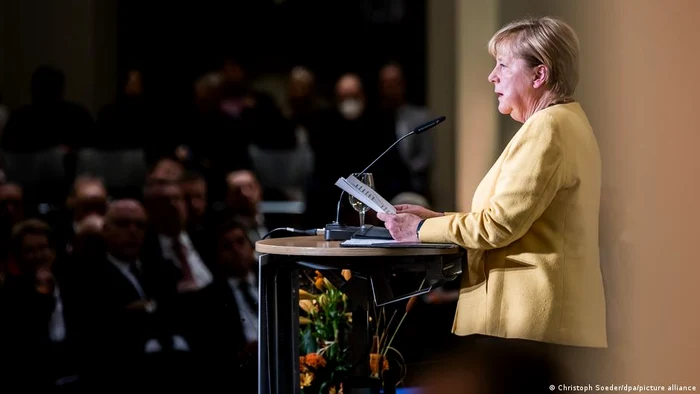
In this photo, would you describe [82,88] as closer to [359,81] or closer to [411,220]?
[359,81]

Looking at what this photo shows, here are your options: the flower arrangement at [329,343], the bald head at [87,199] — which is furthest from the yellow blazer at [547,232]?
the bald head at [87,199]

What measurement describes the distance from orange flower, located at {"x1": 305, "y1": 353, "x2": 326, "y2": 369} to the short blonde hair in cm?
118

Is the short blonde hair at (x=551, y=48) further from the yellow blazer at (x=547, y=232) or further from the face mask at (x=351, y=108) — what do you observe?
the face mask at (x=351, y=108)

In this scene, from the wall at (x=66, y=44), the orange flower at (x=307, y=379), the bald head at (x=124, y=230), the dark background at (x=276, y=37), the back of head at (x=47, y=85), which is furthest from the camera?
the dark background at (x=276, y=37)

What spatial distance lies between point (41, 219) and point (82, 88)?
1154 mm

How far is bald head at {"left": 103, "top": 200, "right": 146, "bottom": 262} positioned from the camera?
4.63 metres

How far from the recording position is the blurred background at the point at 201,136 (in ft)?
14.5

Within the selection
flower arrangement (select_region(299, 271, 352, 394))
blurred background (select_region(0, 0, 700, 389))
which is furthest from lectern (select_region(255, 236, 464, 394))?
blurred background (select_region(0, 0, 700, 389))

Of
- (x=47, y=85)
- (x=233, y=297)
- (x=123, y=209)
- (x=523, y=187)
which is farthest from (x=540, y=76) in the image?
(x=47, y=85)

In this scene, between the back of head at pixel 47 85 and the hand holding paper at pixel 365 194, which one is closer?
the hand holding paper at pixel 365 194

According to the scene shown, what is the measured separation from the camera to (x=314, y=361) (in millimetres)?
2896

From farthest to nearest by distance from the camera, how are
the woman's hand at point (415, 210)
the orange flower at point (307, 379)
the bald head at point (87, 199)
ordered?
the bald head at point (87, 199)
the orange flower at point (307, 379)
the woman's hand at point (415, 210)

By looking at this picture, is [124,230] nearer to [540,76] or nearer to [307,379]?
[307,379]

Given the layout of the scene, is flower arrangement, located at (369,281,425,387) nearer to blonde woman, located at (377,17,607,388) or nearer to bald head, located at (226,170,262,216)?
blonde woman, located at (377,17,607,388)
